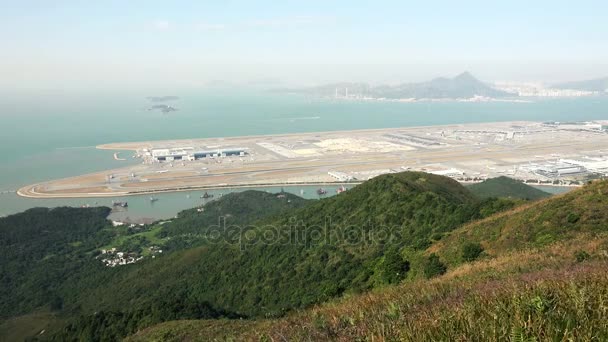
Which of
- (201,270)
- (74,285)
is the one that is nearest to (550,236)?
(201,270)

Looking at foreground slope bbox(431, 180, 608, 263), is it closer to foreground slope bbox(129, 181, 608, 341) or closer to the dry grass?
foreground slope bbox(129, 181, 608, 341)

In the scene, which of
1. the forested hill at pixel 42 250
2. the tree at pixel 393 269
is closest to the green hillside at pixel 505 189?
the tree at pixel 393 269

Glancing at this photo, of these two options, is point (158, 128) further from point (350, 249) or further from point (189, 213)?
Answer: point (350, 249)

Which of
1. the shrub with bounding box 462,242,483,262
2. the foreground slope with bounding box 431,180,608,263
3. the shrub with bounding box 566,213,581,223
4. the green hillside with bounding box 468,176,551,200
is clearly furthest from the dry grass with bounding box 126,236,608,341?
the green hillside with bounding box 468,176,551,200

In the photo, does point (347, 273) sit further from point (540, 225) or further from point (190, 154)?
point (190, 154)

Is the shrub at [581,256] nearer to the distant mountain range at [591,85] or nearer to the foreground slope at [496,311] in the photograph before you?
the foreground slope at [496,311]

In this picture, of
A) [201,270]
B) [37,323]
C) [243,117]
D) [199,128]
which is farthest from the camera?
[243,117]

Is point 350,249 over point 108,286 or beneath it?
over
